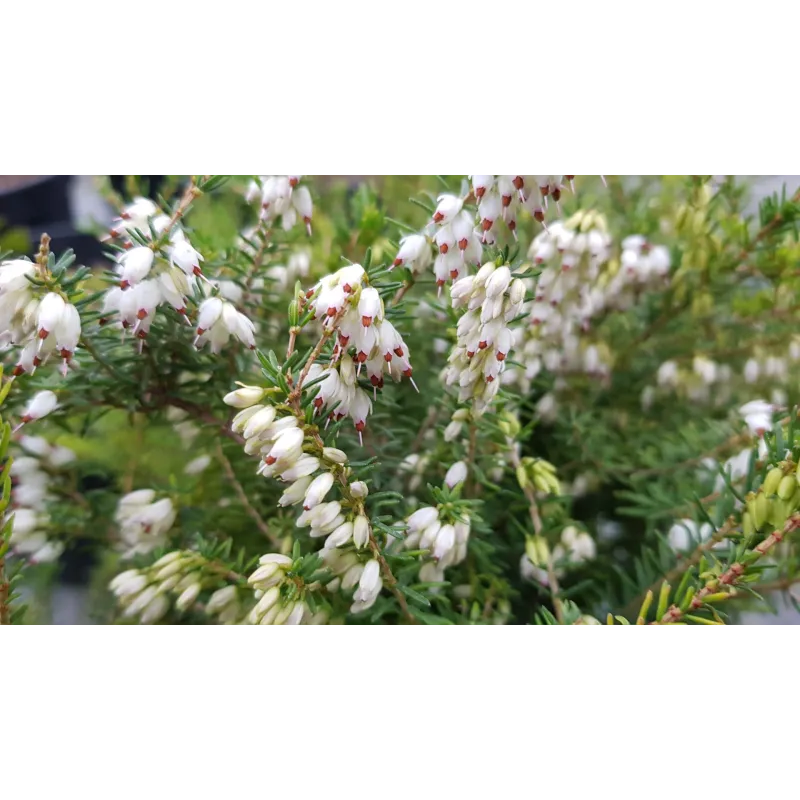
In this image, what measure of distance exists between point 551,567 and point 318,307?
575mm

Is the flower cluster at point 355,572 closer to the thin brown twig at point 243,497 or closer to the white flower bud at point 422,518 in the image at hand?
the white flower bud at point 422,518

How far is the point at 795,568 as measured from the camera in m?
0.99

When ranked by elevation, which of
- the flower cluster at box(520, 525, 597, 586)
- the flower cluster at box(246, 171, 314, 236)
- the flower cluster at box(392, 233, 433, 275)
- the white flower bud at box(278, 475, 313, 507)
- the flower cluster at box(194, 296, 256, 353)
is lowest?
the flower cluster at box(520, 525, 597, 586)

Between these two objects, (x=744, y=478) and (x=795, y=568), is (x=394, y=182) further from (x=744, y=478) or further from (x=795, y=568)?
(x=795, y=568)

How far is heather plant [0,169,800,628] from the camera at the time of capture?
27.0 inches

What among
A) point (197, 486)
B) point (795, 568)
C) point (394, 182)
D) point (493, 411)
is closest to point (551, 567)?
point (493, 411)

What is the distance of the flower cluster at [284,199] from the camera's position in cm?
88

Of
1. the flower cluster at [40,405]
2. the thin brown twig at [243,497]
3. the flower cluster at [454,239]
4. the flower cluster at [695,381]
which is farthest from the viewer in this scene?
the flower cluster at [695,381]

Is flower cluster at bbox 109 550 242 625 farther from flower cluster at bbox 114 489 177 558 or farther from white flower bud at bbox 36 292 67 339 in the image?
white flower bud at bbox 36 292 67 339

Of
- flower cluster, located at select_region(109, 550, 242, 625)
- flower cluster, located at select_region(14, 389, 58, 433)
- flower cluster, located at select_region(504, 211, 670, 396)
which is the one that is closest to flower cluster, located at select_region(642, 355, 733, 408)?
flower cluster, located at select_region(504, 211, 670, 396)

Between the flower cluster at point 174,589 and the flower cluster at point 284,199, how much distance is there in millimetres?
459

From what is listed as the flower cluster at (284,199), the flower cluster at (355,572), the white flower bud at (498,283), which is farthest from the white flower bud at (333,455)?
the flower cluster at (284,199)

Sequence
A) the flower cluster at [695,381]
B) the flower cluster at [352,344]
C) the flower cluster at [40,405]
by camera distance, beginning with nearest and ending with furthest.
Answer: the flower cluster at [352,344], the flower cluster at [40,405], the flower cluster at [695,381]

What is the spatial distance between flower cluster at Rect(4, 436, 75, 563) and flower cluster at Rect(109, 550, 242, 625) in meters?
0.24
